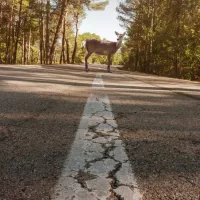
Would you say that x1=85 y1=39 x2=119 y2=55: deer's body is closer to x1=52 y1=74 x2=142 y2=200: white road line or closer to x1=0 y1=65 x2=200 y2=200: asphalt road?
x1=0 y1=65 x2=200 y2=200: asphalt road

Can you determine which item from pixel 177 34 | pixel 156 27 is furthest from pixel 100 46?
pixel 156 27

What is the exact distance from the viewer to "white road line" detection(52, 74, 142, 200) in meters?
1.12

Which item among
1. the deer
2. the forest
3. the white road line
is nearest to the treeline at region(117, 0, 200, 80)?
the forest

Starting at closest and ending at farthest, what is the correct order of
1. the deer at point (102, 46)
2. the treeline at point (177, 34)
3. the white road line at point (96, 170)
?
the white road line at point (96, 170), the deer at point (102, 46), the treeline at point (177, 34)

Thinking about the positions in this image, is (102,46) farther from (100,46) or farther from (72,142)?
(72,142)

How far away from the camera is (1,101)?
3.33m

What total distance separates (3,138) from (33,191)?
2.83 ft

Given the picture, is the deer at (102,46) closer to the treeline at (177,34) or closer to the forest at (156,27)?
the forest at (156,27)

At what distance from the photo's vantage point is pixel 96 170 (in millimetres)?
1350

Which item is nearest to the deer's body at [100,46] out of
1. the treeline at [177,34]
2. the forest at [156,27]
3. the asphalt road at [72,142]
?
the forest at [156,27]

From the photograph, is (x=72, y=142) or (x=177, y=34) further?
(x=177, y=34)

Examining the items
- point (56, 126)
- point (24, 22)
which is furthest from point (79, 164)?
point (24, 22)

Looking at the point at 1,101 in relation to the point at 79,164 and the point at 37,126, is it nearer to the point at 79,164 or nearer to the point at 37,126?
the point at 37,126

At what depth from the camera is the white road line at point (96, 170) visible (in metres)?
1.12
